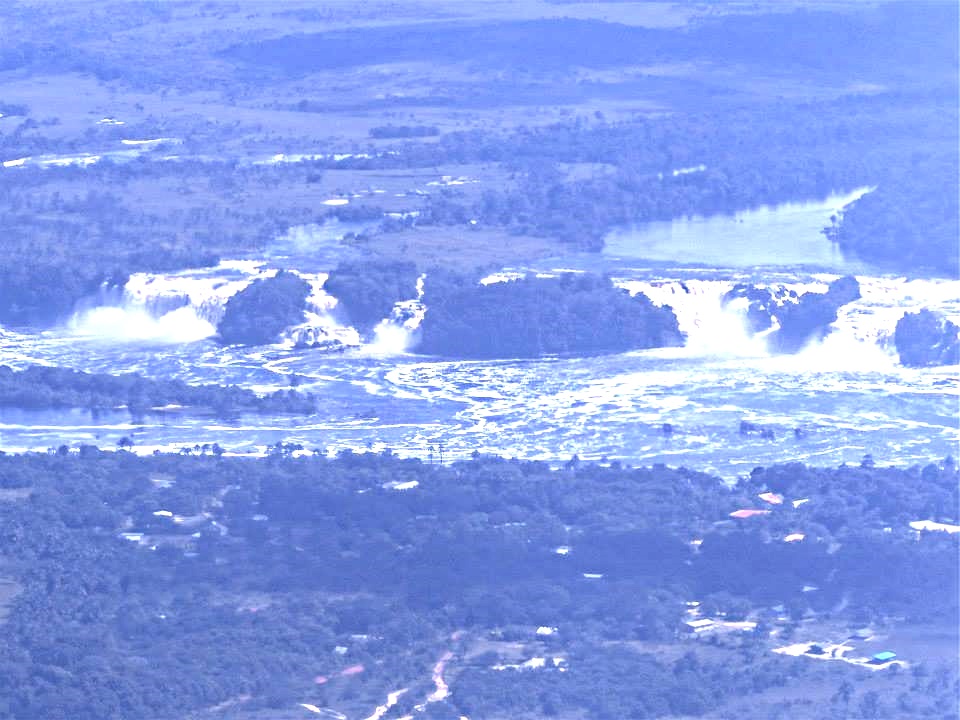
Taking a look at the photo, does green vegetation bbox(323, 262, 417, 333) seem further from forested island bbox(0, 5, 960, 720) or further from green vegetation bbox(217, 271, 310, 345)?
green vegetation bbox(217, 271, 310, 345)

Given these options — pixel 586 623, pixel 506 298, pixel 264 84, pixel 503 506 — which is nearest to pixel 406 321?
pixel 506 298

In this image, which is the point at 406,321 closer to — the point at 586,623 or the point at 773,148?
the point at 586,623

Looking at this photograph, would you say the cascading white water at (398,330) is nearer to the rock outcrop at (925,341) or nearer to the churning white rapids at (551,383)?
the churning white rapids at (551,383)

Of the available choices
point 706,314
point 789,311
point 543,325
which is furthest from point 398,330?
point 789,311

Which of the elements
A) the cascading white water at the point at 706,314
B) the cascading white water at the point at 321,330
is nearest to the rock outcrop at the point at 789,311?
the cascading white water at the point at 706,314

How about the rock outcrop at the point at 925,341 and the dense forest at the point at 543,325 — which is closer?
the rock outcrop at the point at 925,341

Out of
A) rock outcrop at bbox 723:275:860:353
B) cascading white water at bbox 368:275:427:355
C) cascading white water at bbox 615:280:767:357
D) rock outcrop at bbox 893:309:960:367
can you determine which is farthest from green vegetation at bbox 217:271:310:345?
rock outcrop at bbox 893:309:960:367

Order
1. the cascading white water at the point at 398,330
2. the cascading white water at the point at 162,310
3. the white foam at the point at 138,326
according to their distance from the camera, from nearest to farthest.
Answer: the cascading white water at the point at 398,330 < the white foam at the point at 138,326 < the cascading white water at the point at 162,310

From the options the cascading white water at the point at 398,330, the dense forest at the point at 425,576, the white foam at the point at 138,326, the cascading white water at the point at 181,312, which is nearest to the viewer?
the dense forest at the point at 425,576
